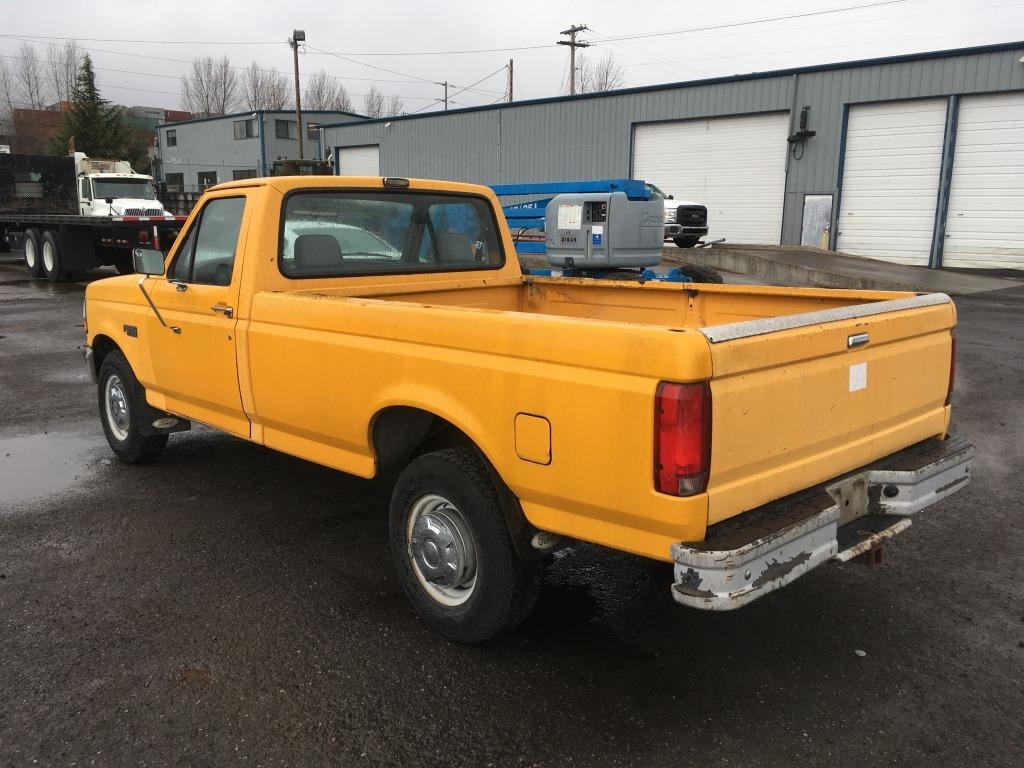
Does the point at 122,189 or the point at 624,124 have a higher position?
the point at 624,124

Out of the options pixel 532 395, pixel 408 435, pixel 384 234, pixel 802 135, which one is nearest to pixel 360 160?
pixel 802 135

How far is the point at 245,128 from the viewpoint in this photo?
53.6 m

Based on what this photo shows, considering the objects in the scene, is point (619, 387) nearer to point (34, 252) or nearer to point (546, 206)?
point (546, 206)

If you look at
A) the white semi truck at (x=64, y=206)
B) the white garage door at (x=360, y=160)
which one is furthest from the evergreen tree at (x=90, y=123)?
the white semi truck at (x=64, y=206)

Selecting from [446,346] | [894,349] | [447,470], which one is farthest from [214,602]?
[894,349]

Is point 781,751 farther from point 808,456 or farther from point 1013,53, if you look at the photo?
point 1013,53

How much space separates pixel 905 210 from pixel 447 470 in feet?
75.6

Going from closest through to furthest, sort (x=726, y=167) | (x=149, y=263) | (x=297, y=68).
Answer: (x=149, y=263), (x=726, y=167), (x=297, y=68)

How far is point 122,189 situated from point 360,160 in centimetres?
1514

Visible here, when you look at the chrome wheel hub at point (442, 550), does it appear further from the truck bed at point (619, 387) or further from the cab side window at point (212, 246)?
the cab side window at point (212, 246)

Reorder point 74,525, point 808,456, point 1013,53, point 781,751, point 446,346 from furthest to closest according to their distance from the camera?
point 1013,53 → point 74,525 → point 446,346 → point 808,456 → point 781,751

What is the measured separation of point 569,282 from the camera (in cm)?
538

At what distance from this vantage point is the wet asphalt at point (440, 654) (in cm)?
289

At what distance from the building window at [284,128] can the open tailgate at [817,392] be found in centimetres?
5444
